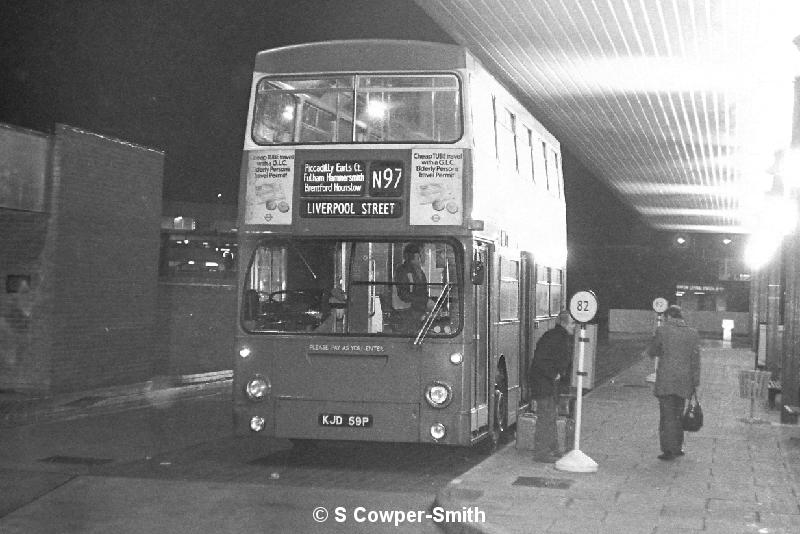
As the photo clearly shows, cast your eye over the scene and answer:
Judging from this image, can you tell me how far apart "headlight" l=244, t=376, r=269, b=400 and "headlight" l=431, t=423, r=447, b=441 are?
6.09ft

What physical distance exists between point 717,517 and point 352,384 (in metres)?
4.31

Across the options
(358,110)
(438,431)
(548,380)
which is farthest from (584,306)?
(358,110)

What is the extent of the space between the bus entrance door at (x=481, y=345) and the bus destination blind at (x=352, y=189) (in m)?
1.10

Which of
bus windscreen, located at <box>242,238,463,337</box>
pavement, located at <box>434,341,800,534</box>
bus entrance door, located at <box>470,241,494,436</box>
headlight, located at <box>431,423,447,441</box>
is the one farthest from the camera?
bus entrance door, located at <box>470,241,494,436</box>

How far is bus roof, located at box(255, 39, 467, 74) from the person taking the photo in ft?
41.1

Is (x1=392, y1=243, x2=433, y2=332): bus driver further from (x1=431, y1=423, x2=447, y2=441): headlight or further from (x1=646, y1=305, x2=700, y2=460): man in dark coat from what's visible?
(x1=646, y1=305, x2=700, y2=460): man in dark coat

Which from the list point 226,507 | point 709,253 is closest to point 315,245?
point 226,507

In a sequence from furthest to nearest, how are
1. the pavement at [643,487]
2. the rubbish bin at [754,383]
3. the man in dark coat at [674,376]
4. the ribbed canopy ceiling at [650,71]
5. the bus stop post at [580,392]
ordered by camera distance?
the rubbish bin at [754,383]
the ribbed canopy ceiling at [650,71]
the man in dark coat at [674,376]
the bus stop post at [580,392]
the pavement at [643,487]

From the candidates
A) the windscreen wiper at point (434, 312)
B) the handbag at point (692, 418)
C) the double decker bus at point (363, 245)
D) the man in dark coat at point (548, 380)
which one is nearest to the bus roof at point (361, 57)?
the double decker bus at point (363, 245)

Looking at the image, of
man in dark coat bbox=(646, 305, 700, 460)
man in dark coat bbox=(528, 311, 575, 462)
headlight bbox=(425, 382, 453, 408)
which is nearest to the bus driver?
headlight bbox=(425, 382, 453, 408)

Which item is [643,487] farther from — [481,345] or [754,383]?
[754,383]

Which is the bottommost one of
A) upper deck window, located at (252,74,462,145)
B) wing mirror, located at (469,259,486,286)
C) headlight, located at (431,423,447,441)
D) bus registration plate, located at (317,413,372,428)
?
headlight, located at (431,423,447,441)

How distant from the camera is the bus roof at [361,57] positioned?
1253 cm

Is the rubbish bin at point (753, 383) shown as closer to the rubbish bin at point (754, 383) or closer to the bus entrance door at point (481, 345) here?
the rubbish bin at point (754, 383)
